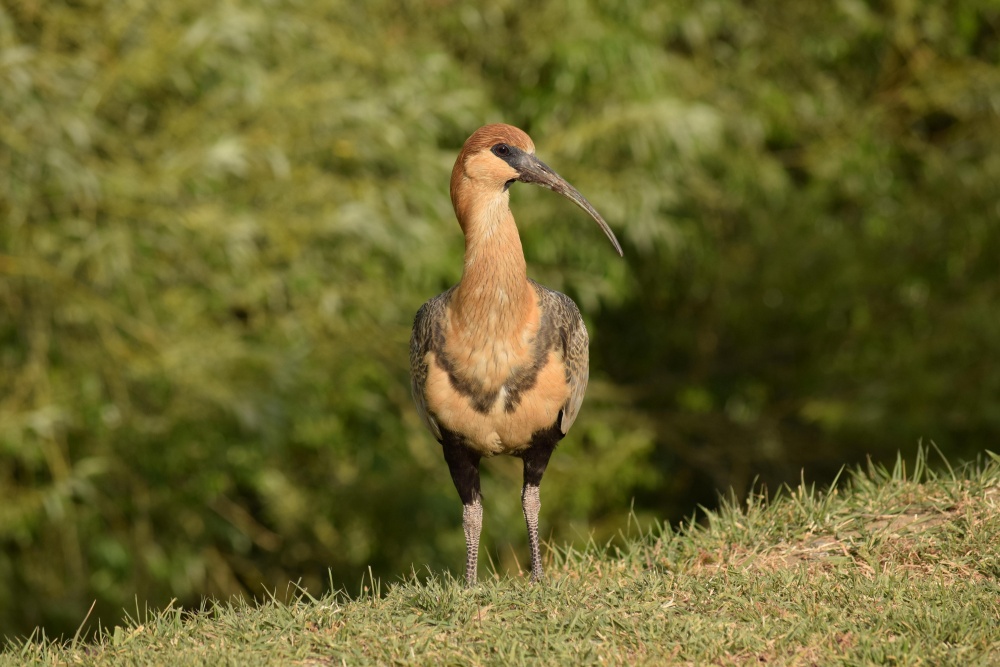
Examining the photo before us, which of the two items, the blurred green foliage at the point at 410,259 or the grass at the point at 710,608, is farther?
the blurred green foliage at the point at 410,259

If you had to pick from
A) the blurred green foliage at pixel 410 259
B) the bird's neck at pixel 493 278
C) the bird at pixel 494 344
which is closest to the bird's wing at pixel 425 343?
the bird at pixel 494 344

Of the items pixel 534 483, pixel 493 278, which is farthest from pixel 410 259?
pixel 493 278

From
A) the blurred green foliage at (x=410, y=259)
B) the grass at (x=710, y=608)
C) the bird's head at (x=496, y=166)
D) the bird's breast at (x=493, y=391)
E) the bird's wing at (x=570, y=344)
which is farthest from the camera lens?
the blurred green foliage at (x=410, y=259)

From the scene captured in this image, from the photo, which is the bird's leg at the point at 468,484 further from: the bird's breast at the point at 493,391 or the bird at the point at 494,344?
the bird's breast at the point at 493,391

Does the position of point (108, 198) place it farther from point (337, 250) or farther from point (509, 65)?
point (509, 65)

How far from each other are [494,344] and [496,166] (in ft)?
2.51

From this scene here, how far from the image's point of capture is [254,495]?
11.4 meters

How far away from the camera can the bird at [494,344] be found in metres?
5.06

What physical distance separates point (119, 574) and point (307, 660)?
17.3 ft

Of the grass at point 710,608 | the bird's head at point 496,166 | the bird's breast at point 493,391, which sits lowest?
the grass at point 710,608

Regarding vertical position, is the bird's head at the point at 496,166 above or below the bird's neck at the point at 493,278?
above

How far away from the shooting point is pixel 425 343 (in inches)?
207

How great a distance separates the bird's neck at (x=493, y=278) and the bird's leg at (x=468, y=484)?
0.50 meters

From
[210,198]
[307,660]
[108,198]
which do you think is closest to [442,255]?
[210,198]
